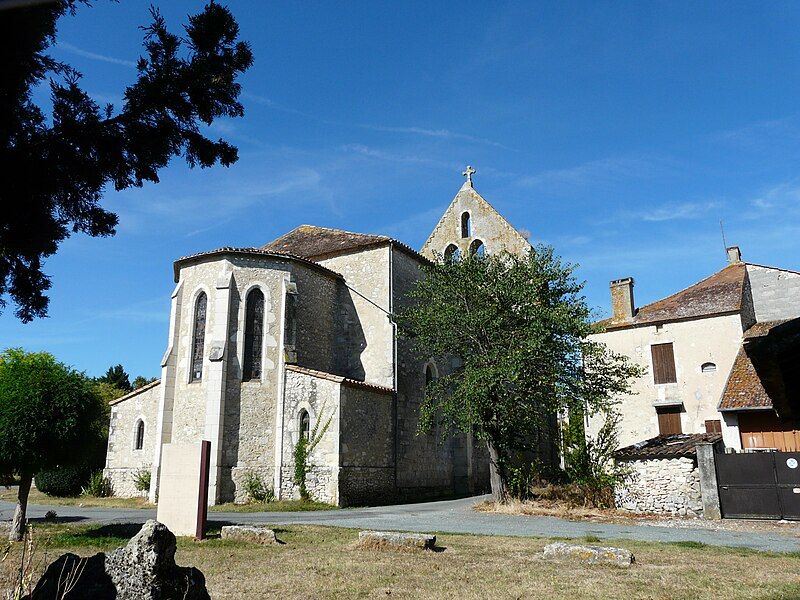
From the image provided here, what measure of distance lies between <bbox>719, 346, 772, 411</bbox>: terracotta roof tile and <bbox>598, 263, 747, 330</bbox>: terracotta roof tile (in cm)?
274

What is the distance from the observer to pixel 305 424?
20812mm

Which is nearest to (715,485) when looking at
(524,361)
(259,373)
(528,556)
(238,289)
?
(524,361)

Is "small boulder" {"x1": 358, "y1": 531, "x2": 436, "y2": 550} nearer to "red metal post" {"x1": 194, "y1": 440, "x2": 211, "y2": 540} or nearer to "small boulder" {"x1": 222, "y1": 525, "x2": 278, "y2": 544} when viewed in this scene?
"small boulder" {"x1": 222, "y1": 525, "x2": 278, "y2": 544}

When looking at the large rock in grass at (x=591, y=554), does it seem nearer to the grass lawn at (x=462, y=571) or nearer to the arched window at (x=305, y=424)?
the grass lawn at (x=462, y=571)

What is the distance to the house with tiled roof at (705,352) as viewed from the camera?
21234 millimetres

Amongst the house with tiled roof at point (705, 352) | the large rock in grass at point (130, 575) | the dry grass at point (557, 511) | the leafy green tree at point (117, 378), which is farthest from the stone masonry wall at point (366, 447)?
the leafy green tree at point (117, 378)

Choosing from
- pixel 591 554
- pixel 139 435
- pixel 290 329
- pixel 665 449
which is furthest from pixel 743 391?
pixel 139 435

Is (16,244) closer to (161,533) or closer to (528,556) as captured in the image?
(161,533)

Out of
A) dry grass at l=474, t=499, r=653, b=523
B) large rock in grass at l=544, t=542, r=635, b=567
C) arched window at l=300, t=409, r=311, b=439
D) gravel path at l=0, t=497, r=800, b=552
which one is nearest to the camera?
large rock in grass at l=544, t=542, r=635, b=567

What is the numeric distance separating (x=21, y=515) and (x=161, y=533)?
8.22 meters

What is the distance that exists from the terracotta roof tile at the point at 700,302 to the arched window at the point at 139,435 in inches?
748

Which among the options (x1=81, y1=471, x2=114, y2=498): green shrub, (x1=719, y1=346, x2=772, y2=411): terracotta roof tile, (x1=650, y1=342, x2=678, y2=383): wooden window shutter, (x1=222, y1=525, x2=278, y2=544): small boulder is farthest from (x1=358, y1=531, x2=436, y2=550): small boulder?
→ (x1=650, y1=342, x2=678, y2=383): wooden window shutter

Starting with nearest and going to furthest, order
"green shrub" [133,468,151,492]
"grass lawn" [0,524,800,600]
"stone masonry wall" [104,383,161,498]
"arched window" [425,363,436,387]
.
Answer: "grass lawn" [0,524,800,600] → "green shrub" [133,468,151,492] → "stone masonry wall" [104,383,161,498] → "arched window" [425,363,436,387]

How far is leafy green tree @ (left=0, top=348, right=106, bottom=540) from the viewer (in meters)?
12.0
